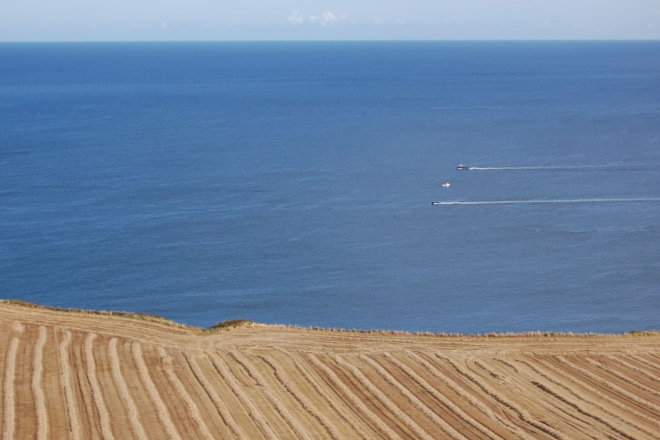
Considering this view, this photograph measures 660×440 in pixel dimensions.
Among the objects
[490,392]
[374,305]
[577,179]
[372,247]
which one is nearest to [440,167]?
[577,179]

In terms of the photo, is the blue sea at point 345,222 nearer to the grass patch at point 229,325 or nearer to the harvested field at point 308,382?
the grass patch at point 229,325

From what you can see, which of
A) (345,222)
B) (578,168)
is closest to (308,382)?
(345,222)

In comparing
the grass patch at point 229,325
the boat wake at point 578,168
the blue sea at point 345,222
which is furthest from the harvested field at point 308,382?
the boat wake at point 578,168

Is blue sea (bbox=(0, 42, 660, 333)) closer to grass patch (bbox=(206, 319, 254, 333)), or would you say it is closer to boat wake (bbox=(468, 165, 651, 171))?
boat wake (bbox=(468, 165, 651, 171))

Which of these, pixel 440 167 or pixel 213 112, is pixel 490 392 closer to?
pixel 440 167

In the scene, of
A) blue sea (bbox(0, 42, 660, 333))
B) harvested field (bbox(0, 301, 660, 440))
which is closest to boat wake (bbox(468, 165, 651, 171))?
blue sea (bbox(0, 42, 660, 333))
